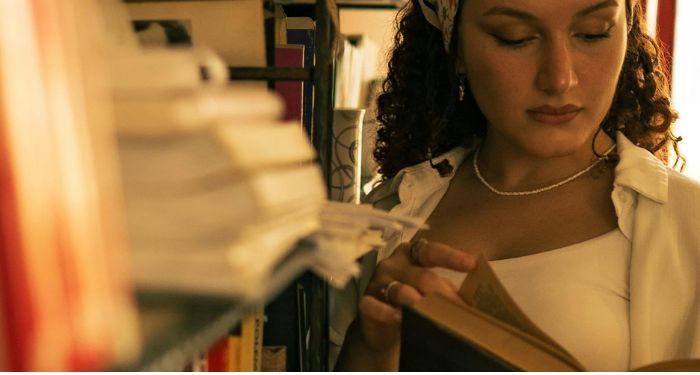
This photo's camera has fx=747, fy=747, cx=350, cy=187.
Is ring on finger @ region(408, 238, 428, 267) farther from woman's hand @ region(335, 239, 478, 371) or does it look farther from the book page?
the book page

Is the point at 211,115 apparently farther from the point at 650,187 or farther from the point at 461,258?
the point at 650,187

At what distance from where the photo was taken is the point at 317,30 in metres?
0.97

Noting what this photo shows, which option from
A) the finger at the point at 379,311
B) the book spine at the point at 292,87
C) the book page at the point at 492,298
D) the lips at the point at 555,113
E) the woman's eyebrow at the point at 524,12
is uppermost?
the woman's eyebrow at the point at 524,12

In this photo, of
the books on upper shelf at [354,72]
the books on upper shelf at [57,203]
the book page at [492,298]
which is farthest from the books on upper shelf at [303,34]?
the books on upper shelf at [57,203]

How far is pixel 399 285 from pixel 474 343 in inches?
13.4

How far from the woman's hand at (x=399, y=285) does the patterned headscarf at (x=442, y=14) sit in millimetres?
564

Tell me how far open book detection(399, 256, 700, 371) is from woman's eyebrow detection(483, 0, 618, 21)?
1.83ft

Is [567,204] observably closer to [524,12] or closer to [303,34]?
[524,12]

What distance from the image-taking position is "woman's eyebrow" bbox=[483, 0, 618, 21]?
1.14m

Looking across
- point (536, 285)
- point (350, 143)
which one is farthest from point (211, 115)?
point (350, 143)

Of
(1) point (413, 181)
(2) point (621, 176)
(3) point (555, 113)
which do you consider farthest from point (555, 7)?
(1) point (413, 181)

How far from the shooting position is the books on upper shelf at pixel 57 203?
330 mm

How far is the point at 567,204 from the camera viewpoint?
4.35 ft

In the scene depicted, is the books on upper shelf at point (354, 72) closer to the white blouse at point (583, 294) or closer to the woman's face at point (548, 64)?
the woman's face at point (548, 64)
